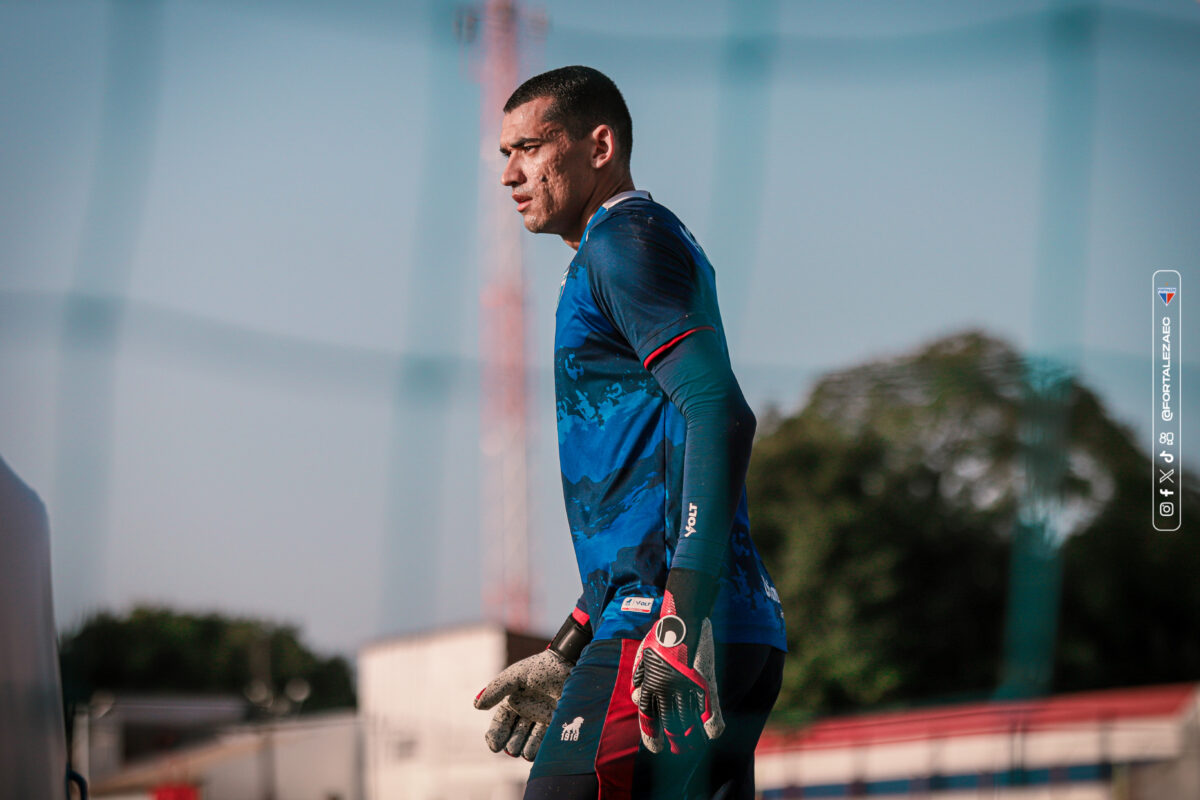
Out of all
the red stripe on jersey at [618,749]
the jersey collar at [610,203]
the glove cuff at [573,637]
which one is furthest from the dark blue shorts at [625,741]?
the jersey collar at [610,203]

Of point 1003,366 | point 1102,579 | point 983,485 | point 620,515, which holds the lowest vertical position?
point 1102,579

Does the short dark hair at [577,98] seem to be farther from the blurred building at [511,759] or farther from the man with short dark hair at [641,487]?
the blurred building at [511,759]

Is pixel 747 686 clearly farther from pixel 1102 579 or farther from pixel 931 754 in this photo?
pixel 1102 579

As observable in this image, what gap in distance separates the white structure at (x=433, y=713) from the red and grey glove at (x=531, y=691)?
307 millimetres

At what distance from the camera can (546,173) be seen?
Result: 1726 mm

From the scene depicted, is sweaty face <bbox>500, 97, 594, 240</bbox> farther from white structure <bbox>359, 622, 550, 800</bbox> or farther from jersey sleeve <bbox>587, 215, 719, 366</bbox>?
white structure <bbox>359, 622, 550, 800</bbox>

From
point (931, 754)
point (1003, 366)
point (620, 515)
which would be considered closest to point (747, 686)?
point (620, 515)

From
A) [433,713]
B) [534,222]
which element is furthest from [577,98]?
[433,713]

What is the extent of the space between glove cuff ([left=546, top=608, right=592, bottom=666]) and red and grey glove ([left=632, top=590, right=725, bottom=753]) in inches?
13.4

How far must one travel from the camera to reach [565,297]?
1.67 m

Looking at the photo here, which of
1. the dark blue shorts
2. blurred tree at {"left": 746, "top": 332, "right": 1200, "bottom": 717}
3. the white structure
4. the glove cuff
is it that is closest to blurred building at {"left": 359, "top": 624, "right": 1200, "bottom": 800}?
the white structure

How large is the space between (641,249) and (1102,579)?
18.4 metres

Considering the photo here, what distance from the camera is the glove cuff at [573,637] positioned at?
5.83 feet

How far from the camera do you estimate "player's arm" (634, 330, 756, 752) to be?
4.62 ft
